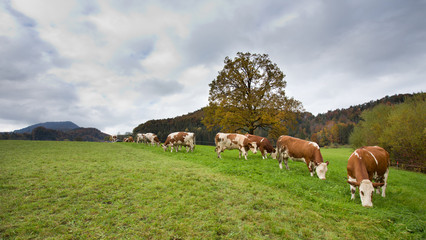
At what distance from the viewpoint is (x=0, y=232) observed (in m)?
3.23

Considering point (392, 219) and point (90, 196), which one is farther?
point (90, 196)

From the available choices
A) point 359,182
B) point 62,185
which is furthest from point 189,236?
point 359,182

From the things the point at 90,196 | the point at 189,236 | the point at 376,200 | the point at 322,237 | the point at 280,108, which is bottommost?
the point at 376,200

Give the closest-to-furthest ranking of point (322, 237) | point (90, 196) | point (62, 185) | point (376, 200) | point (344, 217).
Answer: point (322, 237) < point (344, 217) < point (90, 196) < point (62, 185) < point (376, 200)

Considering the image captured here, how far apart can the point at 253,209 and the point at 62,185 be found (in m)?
6.34

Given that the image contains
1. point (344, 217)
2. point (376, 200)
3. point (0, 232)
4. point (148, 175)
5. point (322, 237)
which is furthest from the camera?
point (148, 175)

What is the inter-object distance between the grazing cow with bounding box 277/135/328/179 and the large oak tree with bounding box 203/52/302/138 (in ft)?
26.3

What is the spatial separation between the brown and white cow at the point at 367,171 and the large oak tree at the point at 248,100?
11.3 m

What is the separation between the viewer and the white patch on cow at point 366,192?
5.65m

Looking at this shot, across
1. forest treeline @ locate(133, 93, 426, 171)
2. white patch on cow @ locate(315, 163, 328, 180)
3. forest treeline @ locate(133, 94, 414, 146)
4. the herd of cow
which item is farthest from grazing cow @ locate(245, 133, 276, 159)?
forest treeline @ locate(133, 94, 414, 146)

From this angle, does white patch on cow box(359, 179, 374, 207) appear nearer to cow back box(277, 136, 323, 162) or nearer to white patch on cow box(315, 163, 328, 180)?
white patch on cow box(315, 163, 328, 180)

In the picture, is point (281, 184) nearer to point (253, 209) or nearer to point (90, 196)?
point (253, 209)

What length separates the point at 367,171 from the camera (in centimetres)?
679

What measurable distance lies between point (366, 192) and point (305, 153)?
3736 millimetres
